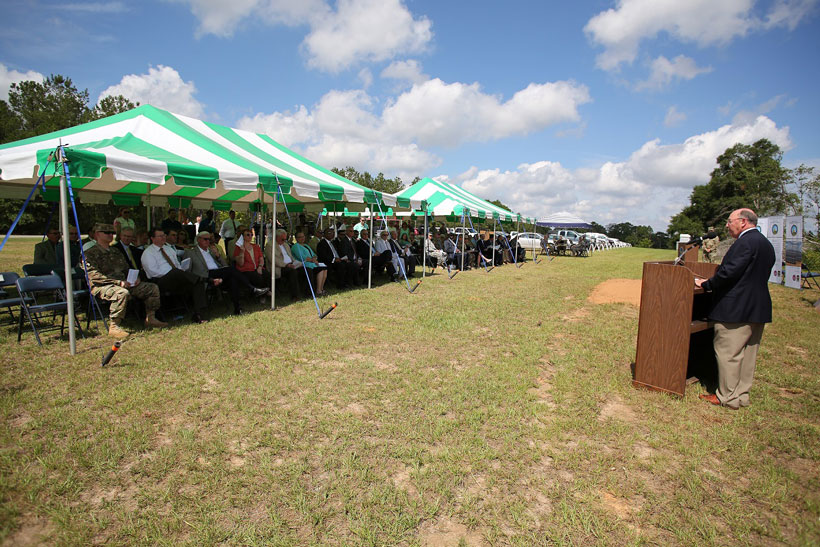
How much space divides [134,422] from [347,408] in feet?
5.43

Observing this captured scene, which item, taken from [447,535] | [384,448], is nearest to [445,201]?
[384,448]

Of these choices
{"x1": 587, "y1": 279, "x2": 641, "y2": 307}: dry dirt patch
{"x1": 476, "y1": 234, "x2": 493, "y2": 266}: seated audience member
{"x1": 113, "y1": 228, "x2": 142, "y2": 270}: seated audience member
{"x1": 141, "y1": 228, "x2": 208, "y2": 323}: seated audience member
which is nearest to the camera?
{"x1": 141, "y1": 228, "x2": 208, "y2": 323}: seated audience member

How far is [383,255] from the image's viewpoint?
1145cm

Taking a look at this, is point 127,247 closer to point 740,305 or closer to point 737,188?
point 740,305

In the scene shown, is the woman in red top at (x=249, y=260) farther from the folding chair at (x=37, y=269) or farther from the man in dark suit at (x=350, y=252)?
the folding chair at (x=37, y=269)

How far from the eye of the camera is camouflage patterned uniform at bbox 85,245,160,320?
553 cm

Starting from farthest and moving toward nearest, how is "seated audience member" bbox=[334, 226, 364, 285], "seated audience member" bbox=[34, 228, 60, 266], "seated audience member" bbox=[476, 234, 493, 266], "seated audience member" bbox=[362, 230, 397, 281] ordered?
"seated audience member" bbox=[476, 234, 493, 266] < "seated audience member" bbox=[362, 230, 397, 281] < "seated audience member" bbox=[334, 226, 364, 285] < "seated audience member" bbox=[34, 228, 60, 266]

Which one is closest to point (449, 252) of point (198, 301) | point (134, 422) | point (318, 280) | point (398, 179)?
point (318, 280)

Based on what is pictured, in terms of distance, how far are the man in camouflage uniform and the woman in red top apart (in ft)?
5.70

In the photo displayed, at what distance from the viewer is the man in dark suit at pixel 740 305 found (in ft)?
11.7

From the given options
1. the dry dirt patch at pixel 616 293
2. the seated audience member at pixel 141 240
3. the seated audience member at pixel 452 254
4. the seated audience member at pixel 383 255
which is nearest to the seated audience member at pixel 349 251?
the seated audience member at pixel 383 255

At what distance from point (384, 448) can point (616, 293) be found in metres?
9.71

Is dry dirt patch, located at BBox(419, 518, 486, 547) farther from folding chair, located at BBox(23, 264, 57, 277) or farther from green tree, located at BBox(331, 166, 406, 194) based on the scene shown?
green tree, located at BBox(331, 166, 406, 194)

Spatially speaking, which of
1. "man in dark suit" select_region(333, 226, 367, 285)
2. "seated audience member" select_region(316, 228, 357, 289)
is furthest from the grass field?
"man in dark suit" select_region(333, 226, 367, 285)
